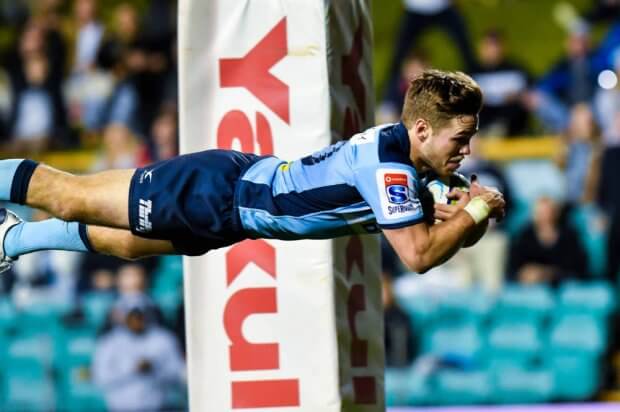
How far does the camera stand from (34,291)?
10.9m

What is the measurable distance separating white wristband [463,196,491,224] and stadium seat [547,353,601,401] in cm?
465

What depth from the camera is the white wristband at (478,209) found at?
5051 mm

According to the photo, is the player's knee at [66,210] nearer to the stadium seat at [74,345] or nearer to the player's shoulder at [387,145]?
the player's shoulder at [387,145]

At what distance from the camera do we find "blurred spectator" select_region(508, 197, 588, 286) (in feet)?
31.6

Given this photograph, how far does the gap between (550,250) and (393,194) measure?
4.94m

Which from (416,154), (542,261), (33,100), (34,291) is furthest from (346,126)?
(33,100)

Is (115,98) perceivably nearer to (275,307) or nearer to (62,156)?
(62,156)

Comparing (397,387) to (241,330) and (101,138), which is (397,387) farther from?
(241,330)

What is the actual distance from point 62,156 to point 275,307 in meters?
6.36

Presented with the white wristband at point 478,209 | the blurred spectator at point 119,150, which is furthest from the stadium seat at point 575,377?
the white wristband at point 478,209

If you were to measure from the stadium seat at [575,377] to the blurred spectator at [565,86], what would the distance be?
1932 mm

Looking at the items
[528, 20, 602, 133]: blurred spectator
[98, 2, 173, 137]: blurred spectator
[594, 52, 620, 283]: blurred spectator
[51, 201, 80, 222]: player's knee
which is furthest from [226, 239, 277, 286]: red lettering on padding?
[98, 2, 173, 137]: blurred spectator

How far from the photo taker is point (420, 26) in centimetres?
1118

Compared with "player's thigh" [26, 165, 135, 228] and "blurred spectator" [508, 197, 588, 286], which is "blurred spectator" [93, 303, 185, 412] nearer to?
"blurred spectator" [508, 197, 588, 286]
